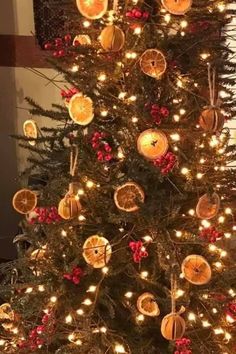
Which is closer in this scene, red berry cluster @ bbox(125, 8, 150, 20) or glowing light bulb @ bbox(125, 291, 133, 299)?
red berry cluster @ bbox(125, 8, 150, 20)

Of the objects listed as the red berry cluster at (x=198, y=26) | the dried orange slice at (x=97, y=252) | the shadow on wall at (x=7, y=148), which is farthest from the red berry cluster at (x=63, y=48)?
the shadow on wall at (x=7, y=148)

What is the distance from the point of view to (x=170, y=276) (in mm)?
1724

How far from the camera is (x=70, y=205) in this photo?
1691mm

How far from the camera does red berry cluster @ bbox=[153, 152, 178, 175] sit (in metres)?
1.63

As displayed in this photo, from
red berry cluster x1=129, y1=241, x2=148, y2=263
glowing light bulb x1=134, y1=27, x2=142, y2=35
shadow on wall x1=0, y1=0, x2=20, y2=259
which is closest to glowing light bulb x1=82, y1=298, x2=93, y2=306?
red berry cluster x1=129, y1=241, x2=148, y2=263

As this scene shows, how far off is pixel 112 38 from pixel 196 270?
0.78 meters

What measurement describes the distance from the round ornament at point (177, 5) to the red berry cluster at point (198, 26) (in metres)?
0.15

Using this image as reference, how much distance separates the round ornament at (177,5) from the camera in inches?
59.2

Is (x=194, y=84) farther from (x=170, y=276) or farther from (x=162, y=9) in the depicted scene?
(x=170, y=276)

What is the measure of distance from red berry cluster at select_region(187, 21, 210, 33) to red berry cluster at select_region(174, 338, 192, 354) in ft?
3.34

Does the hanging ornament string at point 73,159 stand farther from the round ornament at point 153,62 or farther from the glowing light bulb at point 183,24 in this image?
the glowing light bulb at point 183,24

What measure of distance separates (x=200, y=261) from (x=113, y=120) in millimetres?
557

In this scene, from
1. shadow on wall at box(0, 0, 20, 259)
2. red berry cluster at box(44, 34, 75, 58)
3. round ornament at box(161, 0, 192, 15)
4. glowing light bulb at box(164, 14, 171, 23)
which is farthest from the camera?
shadow on wall at box(0, 0, 20, 259)

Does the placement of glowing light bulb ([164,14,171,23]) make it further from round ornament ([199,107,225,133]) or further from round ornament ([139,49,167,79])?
round ornament ([199,107,225,133])
